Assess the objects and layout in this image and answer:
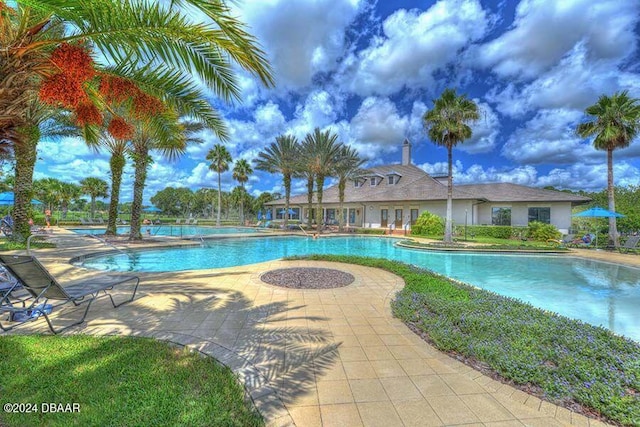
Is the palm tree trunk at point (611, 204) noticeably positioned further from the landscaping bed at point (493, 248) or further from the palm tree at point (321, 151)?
the palm tree at point (321, 151)

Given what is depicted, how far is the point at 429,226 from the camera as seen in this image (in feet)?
78.1

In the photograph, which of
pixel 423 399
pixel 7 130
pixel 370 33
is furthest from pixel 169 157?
pixel 370 33

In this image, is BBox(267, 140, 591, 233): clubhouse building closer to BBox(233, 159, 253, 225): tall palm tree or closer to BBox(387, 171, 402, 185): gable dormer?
BBox(387, 171, 402, 185): gable dormer

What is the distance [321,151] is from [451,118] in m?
11.5

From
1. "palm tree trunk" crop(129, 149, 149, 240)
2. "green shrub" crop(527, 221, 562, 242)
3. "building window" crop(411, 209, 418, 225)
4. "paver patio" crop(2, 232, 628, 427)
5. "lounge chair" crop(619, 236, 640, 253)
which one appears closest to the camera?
"paver patio" crop(2, 232, 628, 427)

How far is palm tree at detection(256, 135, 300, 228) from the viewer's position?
28.2 m

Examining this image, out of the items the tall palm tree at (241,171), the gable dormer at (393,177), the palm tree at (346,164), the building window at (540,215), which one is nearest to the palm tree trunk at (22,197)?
the palm tree at (346,164)

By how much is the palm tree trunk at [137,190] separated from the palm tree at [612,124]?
2716 centimetres

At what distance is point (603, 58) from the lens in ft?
46.1

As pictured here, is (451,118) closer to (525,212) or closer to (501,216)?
(525,212)

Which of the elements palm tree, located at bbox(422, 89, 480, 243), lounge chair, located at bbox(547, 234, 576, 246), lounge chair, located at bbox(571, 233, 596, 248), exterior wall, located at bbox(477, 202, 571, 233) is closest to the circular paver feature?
palm tree, located at bbox(422, 89, 480, 243)

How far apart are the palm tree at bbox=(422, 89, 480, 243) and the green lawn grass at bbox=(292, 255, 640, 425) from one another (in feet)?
45.7

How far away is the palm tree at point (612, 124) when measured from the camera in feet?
53.6

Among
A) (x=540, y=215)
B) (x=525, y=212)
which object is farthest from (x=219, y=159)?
(x=540, y=215)
